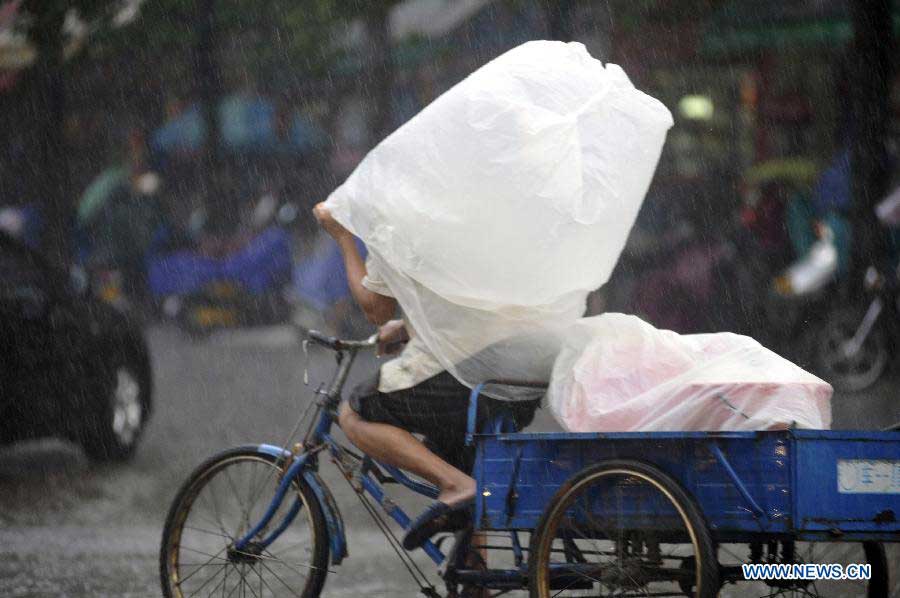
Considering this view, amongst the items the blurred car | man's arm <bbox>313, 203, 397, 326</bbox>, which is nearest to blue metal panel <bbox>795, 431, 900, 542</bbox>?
man's arm <bbox>313, 203, 397, 326</bbox>

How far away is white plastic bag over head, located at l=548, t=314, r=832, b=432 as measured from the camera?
161 inches

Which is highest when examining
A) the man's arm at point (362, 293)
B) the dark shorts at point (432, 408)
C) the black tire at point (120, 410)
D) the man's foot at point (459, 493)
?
the man's arm at point (362, 293)

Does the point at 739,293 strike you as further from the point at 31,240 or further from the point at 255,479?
the point at 31,240

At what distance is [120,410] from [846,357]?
18.1ft

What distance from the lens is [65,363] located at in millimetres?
8562

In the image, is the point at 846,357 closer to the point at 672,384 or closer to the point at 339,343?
the point at 339,343

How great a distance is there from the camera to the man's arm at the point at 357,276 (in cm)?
468

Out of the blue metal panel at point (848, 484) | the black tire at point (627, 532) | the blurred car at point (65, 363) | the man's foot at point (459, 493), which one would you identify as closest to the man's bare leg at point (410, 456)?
the man's foot at point (459, 493)

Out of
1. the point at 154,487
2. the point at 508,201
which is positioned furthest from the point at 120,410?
the point at 508,201

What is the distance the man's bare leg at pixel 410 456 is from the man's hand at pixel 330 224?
0.56 m

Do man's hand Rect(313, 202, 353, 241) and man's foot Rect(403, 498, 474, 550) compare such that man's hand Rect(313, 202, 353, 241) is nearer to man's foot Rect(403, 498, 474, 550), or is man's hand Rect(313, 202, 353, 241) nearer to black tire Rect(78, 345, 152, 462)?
man's foot Rect(403, 498, 474, 550)

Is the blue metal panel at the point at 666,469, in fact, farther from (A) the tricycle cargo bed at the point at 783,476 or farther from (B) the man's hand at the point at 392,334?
(B) the man's hand at the point at 392,334

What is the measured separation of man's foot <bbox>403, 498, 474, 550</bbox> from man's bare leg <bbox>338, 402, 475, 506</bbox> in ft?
0.07

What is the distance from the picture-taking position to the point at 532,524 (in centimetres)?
428
